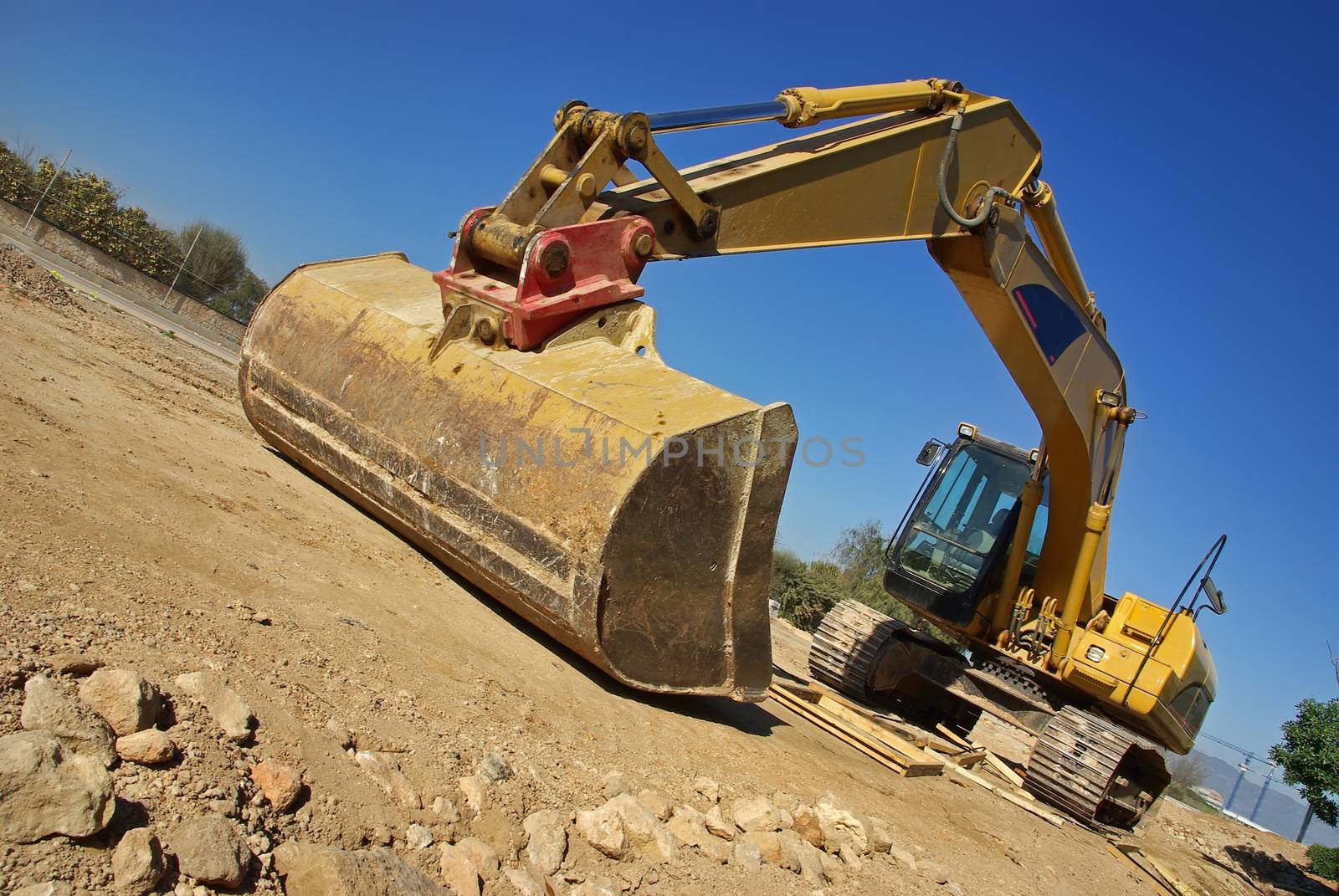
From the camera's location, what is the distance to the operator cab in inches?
324

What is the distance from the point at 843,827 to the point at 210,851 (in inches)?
98.2

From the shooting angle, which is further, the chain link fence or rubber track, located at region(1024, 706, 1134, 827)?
the chain link fence

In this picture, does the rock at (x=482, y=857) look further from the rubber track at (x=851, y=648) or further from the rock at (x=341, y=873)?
the rubber track at (x=851, y=648)

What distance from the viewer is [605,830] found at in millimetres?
3135

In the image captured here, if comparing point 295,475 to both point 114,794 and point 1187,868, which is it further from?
point 1187,868

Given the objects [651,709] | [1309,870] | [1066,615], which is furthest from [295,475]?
[1309,870]

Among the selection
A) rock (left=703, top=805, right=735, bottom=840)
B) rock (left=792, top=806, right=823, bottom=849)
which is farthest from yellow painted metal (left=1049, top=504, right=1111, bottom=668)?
rock (left=703, top=805, right=735, bottom=840)

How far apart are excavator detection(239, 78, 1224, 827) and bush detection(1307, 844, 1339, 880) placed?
641cm

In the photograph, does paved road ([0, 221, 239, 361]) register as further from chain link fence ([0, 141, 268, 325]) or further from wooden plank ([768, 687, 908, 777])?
wooden plank ([768, 687, 908, 777])

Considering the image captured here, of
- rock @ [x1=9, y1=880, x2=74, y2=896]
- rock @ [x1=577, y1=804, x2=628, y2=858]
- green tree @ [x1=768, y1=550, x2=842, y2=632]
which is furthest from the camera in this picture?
green tree @ [x1=768, y1=550, x2=842, y2=632]

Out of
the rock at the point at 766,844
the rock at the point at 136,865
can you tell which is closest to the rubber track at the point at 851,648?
the rock at the point at 766,844

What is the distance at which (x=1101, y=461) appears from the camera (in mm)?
7422

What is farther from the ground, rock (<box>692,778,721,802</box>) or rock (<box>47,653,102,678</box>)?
rock (<box>692,778,721,802</box>)

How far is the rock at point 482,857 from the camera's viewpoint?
2.73 m
